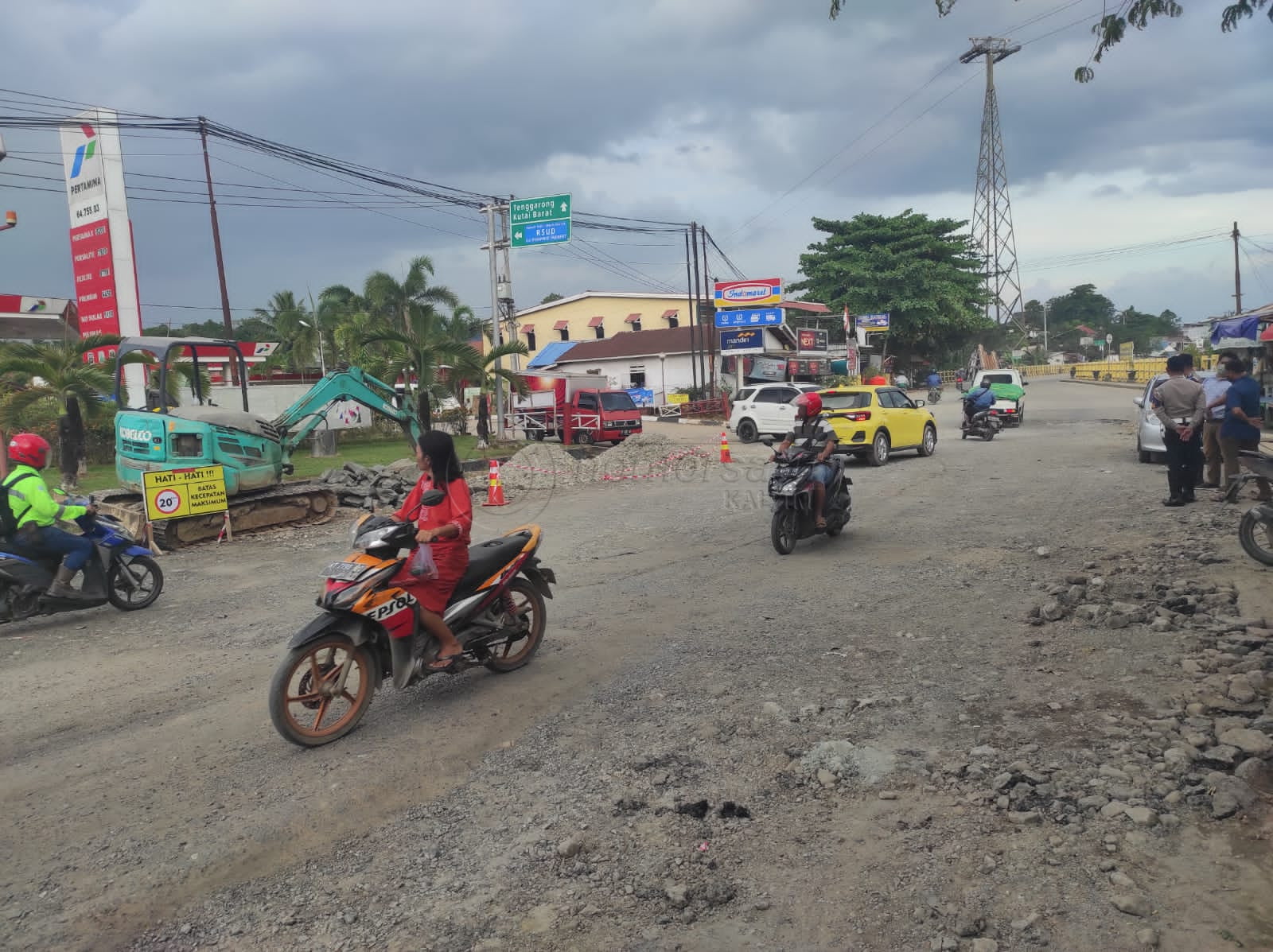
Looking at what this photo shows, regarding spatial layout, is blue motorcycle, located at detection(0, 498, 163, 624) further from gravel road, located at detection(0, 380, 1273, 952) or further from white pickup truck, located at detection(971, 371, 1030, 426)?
white pickup truck, located at detection(971, 371, 1030, 426)

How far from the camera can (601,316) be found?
6225 cm

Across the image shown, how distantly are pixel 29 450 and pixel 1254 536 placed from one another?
1057 cm

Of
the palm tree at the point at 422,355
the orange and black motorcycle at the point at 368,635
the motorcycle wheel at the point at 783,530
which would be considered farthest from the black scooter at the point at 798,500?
the palm tree at the point at 422,355

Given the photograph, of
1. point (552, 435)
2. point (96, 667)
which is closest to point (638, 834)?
point (96, 667)

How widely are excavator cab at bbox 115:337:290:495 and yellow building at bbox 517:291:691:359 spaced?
48371 mm

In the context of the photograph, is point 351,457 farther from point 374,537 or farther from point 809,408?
point 374,537

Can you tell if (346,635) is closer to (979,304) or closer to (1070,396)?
(1070,396)

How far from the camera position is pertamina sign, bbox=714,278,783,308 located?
42781 millimetres

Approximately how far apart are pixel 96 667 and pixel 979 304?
67.5 metres

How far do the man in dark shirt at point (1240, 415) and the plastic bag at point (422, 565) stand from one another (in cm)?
939

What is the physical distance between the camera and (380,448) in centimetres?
2811

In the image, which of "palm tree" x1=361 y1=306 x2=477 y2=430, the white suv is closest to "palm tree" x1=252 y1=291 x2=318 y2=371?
"palm tree" x1=361 y1=306 x2=477 y2=430

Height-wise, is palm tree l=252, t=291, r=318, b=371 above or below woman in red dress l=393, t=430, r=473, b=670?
above

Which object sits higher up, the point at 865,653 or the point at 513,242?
the point at 513,242
